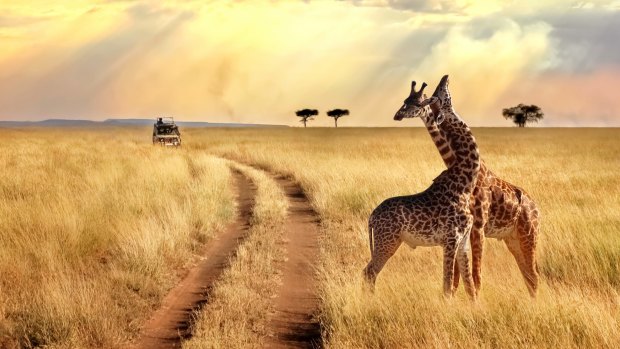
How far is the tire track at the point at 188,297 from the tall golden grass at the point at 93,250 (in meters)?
0.18

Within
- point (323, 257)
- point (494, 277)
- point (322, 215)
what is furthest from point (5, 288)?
point (322, 215)

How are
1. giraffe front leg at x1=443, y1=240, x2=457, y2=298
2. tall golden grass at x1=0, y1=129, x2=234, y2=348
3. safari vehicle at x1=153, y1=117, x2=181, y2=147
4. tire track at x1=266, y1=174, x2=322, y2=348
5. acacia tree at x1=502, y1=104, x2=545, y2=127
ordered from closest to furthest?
giraffe front leg at x1=443, y1=240, x2=457, y2=298 < tire track at x1=266, y1=174, x2=322, y2=348 < tall golden grass at x1=0, y1=129, x2=234, y2=348 < safari vehicle at x1=153, y1=117, x2=181, y2=147 < acacia tree at x1=502, y1=104, x2=545, y2=127

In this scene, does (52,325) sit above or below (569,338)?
below

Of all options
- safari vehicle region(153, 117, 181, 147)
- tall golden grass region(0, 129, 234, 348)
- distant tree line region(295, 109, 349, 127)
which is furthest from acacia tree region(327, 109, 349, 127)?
tall golden grass region(0, 129, 234, 348)

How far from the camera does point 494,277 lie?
25.4ft

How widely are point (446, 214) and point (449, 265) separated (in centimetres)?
57

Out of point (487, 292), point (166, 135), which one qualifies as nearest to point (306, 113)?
point (166, 135)

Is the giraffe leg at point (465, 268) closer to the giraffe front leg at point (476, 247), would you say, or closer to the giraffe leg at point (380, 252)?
the giraffe front leg at point (476, 247)

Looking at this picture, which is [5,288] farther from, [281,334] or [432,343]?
[432,343]

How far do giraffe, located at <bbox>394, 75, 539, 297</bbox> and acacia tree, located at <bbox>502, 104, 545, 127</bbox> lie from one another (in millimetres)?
99461

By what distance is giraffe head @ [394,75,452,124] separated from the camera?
5.63 metres

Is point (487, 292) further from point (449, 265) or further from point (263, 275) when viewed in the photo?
point (263, 275)

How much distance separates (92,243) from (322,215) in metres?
5.50

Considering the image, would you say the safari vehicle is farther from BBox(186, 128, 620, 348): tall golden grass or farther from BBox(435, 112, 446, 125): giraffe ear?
BBox(435, 112, 446, 125): giraffe ear
